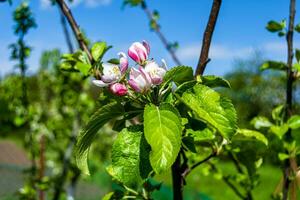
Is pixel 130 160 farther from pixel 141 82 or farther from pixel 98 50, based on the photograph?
pixel 98 50

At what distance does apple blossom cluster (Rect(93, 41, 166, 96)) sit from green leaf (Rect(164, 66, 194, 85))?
0.02m

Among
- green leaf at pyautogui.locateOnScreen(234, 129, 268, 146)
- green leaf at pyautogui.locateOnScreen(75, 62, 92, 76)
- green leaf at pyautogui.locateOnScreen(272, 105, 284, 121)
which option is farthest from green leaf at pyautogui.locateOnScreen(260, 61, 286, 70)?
green leaf at pyautogui.locateOnScreen(75, 62, 92, 76)

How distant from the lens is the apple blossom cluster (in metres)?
1.08

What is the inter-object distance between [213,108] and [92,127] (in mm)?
267

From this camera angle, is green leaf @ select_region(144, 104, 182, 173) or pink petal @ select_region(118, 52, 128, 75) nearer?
green leaf @ select_region(144, 104, 182, 173)

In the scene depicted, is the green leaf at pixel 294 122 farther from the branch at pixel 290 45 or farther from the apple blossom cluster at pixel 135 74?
the apple blossom cluster at pixel 135 74

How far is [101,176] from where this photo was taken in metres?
12.0

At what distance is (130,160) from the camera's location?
1076 millimetres

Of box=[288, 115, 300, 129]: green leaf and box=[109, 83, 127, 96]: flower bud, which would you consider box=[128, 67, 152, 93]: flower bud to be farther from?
box=[288, 115, 300, 129]: green leaf

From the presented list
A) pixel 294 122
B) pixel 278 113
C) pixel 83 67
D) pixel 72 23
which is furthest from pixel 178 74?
pixel 278 113

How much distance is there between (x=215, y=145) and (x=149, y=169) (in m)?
0.52

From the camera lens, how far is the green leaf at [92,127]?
3.71 ft

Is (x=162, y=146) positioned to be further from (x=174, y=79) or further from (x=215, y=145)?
(x=215, y=145)

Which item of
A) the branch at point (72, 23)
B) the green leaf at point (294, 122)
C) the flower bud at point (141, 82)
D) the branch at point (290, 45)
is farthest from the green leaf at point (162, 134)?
the branch at point (290, 45)
